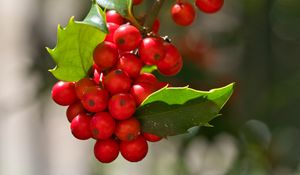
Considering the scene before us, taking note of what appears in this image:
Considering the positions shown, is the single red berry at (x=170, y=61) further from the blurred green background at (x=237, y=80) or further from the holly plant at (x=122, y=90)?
the blurred green background at (x=237, y=80)

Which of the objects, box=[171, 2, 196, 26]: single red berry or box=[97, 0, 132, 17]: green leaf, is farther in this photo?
box=[171, 2, 196, 26]: single red berry

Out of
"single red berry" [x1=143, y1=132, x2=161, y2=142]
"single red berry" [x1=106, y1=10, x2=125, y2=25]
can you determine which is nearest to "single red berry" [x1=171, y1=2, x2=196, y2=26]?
"single red berry" [x1=106, y1=10, x2=125, y2=25]

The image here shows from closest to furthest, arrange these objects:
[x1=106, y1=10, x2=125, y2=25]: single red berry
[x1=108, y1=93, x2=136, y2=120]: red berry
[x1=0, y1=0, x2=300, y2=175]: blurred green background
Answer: [x1=108, y1=93, x2=136, y2=120]: red berry < [x1=106, y1=10, x2=125, y2=25]: single red berry < [x1=0, y1=0, x2=300, y2=175]: blurred green background

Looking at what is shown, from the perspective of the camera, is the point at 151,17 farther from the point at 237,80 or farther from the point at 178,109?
the point at 237,80

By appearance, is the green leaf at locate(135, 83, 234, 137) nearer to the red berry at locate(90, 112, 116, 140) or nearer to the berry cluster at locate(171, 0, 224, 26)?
the red berry at locate(90, 112, 116, 140)

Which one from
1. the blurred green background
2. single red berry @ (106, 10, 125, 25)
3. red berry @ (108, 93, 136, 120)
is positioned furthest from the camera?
the blurred green background

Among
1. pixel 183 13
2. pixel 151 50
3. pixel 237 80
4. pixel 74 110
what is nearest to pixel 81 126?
pixel 74 110

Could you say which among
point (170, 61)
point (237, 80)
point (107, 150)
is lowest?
point (237, 80)

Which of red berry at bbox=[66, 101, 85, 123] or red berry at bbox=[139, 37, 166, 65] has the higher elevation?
red berry at bbox=[139, 37, 166, 65]
